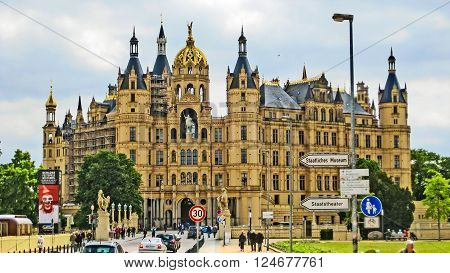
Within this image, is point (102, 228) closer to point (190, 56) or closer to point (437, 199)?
point (437, 199)

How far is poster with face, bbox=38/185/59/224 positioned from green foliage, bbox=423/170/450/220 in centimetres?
2908

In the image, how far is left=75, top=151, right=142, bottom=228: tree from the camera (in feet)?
244

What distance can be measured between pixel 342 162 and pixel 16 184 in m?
48.3

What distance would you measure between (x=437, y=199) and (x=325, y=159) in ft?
154

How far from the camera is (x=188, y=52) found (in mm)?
87188

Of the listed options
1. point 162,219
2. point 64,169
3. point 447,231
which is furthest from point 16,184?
point 64,169

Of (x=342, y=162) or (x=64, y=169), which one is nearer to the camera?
(x=342, y=162)

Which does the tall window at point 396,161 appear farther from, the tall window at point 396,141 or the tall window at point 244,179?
the tall window at point 244,179

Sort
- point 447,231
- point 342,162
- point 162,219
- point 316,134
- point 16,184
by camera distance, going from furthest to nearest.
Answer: point 316,134 < point 162,219 < point 16,184 < point 447,231 < point 342,162

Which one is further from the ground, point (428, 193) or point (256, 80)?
point (256, 80)

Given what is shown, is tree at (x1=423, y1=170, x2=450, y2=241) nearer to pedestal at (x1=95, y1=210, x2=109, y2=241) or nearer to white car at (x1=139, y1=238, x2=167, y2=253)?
pedestal at (x1=95, y1=210, x2=109, y2=241)

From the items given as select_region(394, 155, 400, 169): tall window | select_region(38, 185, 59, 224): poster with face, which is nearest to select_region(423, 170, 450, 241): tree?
select_region(394, 155, 400, 169): tall window

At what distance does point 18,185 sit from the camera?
6675 cm
